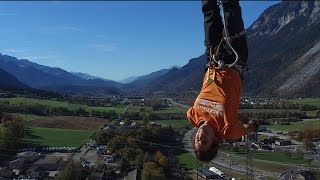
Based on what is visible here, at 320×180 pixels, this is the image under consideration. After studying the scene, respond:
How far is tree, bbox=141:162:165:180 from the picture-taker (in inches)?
1009

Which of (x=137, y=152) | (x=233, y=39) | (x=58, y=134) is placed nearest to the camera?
(x=233, y=39)

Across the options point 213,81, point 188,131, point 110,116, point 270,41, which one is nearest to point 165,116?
point 110,116

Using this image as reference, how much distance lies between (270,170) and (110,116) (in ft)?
99.4

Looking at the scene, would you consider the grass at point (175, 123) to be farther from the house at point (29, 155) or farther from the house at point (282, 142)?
the house at point (29, 155)

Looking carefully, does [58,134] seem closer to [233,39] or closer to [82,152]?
[82,152]

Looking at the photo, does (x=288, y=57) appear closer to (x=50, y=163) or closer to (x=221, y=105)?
(x=50, y=163)

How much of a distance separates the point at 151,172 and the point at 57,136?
21269 mm

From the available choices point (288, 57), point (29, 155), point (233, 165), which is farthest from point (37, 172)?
point (288, 57)

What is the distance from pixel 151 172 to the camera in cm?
2594

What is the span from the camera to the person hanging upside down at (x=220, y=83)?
4.14 meters

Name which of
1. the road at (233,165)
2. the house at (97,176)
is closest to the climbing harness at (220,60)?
the house at (97,176)

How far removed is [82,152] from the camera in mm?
39562

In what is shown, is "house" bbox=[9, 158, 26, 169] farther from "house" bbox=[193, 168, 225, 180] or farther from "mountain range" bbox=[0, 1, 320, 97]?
"mountain range" bbox=[0, 1, 320, 97]

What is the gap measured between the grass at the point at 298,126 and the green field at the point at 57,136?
21.9 metres
